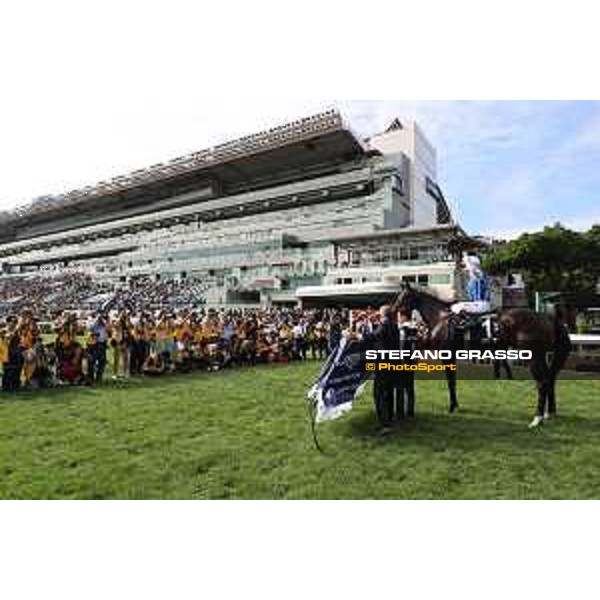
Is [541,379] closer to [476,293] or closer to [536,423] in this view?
[536,423]

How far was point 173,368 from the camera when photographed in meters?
9.69

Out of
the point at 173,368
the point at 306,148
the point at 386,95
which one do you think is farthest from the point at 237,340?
the point at 386,95

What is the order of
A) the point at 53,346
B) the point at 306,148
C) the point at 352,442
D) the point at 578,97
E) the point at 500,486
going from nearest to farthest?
the point at 500,486
the point at 578,97
the point at 352,442
the point at 306,148
the point at 53,346

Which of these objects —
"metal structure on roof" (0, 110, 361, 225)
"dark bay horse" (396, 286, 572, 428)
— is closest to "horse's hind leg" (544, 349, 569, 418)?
"dark bay horse" (396, 286, 572, 428)

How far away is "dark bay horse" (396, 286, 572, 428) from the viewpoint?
16.7 feet

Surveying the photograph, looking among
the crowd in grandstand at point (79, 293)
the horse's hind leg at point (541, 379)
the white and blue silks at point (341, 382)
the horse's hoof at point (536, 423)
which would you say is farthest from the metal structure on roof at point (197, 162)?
the horse's hoof at point (536, 423)

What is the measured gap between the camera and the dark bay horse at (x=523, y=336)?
5.08m

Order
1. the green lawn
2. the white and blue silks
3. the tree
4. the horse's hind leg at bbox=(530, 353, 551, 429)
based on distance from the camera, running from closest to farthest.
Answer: the green lawn → the white and blue silks → the tree → the horse's hind leg at bbox=(530, 353, 551, 429)

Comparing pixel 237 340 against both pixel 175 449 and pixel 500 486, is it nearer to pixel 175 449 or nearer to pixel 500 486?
pixel 175 449

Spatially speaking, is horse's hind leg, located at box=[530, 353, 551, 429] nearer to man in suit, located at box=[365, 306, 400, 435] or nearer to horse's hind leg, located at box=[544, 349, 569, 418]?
horse's hind leg, located at box=[544, 349, 569, 418]

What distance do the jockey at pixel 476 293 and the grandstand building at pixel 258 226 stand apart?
224 mm

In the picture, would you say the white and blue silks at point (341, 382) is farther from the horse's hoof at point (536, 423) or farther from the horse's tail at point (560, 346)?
the horse's tail at point (560, 346)

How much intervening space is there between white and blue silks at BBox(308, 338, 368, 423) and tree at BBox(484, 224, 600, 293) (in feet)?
4.55
